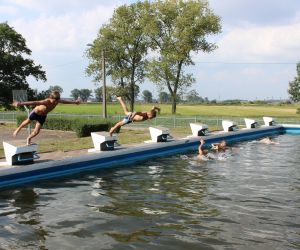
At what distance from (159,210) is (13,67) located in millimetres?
46448

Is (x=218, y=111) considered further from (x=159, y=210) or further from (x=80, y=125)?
(x=159, y=210)

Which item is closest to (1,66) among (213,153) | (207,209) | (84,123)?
(84,123)

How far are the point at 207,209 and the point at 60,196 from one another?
404cm

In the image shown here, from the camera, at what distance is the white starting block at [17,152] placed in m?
12.7

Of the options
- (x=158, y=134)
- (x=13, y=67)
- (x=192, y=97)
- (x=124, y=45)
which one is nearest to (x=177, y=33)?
(x=124, y=45)

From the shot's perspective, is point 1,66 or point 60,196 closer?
point 60,196

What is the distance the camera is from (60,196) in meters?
11.0

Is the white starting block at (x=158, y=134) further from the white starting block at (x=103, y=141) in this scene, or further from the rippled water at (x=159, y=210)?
the rippled water at (x=159, y=210)

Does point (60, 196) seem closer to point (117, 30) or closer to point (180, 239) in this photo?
point (180, 239)

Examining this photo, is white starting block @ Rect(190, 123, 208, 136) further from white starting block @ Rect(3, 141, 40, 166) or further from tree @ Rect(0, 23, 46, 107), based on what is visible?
tree @ Rect(0, 23, 46, 107)

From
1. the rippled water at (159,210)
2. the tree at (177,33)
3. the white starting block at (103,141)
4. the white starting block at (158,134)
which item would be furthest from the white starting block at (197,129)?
the tree at (177,33)

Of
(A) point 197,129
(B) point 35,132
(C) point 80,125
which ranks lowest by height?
(A) point 197,129

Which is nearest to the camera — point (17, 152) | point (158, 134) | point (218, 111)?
point (17, 152)

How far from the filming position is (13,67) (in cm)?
5147
